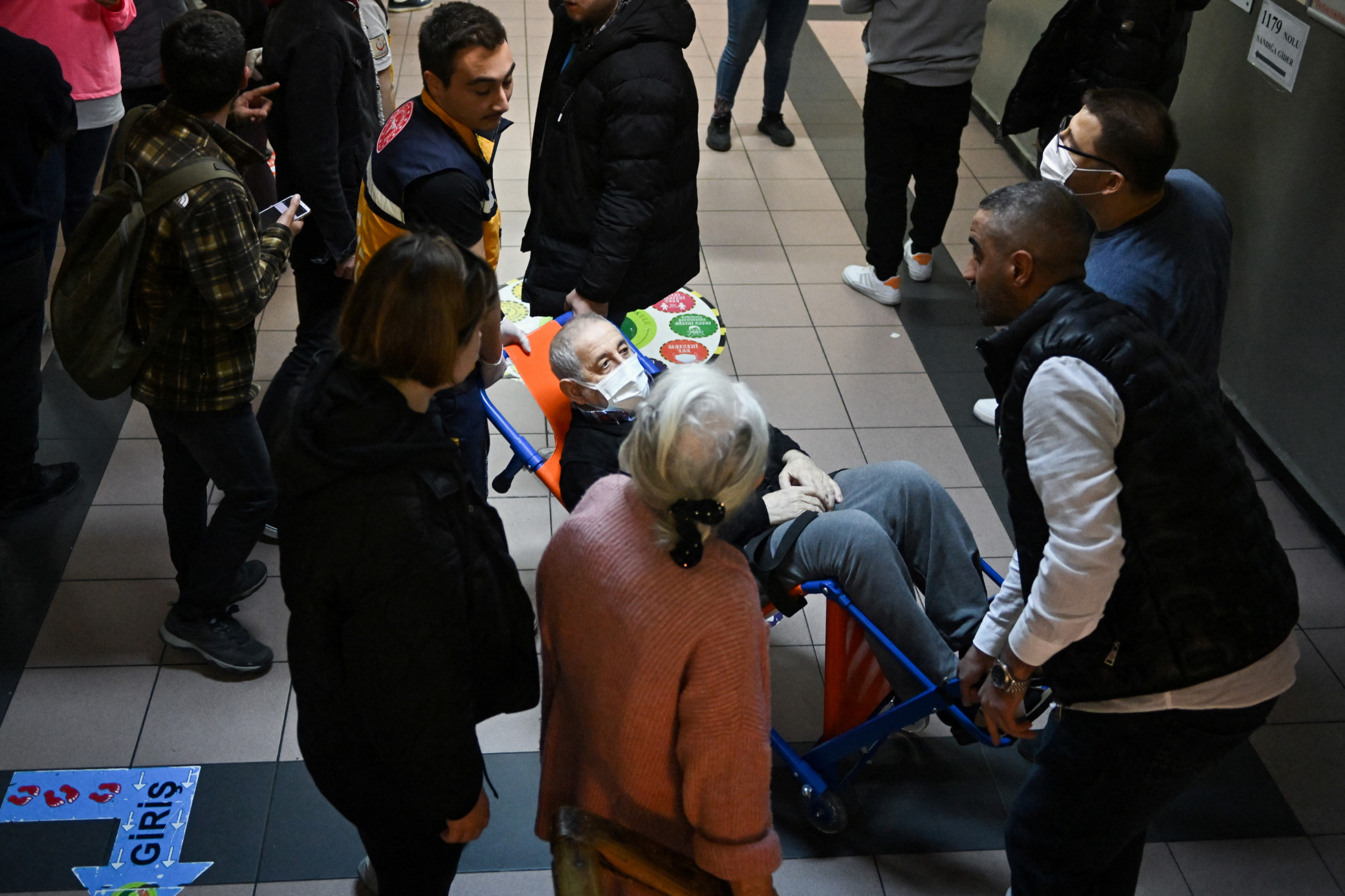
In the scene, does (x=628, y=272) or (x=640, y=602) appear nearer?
(x=640, y=602)

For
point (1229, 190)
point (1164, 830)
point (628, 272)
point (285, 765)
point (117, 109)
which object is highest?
point (117, 109)

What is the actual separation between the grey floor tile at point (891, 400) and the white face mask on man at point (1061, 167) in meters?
1.58

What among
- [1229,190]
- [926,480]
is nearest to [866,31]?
[1229,190]

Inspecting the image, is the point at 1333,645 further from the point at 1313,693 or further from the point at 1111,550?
the point at 1111,550

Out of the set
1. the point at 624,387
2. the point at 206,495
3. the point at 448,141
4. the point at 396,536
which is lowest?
the point at 206,495

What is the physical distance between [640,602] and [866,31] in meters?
3.73

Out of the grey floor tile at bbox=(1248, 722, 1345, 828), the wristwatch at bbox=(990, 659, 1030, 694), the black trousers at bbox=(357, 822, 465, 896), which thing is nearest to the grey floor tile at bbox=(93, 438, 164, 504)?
the black trousers at bbox=(357, 822, 465, 896)

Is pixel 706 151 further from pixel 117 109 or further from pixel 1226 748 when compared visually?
pixel 1226 748

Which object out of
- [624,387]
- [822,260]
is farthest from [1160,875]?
[822,260]

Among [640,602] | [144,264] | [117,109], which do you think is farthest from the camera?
[117,109]

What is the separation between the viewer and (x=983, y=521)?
12.0ft

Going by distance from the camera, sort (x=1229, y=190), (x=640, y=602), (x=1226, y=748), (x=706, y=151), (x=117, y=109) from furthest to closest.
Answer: (x=706, y=151), (x=1229, y=190), (x=117, y=109), (x=1226, y=748), (x=640, y=602)

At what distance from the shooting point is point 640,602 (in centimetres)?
158

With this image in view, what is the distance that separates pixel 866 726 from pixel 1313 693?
63.0 inches
